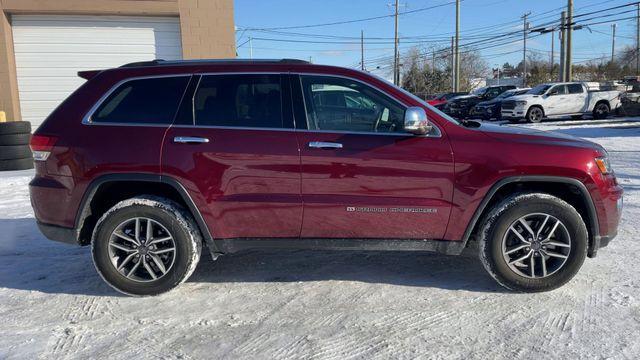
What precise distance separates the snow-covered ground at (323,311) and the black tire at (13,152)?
18.8 feet

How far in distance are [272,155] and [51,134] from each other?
1791 mm

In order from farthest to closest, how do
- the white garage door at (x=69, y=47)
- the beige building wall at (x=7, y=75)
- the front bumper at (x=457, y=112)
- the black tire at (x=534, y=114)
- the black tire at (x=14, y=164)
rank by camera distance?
the front bumper at (x=457, y=112), the black tire at (x=534, y=114), the white garage door at (x=69, y=47), the beige building wall at (x=7, y=75), the black tire at (x=14, y=164)

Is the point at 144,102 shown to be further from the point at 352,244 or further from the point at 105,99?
the point at 352,244

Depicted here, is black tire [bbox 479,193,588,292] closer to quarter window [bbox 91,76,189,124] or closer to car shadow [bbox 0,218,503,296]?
car shadow [bbox 0,218,503,296]

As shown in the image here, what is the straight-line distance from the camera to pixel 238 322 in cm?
357

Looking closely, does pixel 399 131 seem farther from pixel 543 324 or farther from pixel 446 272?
pixel 543 324

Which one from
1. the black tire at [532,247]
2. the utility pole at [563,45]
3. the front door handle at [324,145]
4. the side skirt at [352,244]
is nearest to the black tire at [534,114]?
the utility pole at [563,45]

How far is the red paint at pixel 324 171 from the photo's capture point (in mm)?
3807

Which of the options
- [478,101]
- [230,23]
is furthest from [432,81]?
[230,23]

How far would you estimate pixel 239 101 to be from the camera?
4016 mm

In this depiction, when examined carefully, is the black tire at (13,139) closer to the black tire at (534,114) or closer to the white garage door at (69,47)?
the white garage door at (69,47)

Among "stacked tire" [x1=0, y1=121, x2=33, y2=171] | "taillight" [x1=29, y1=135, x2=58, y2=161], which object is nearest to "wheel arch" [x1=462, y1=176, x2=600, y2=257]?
"taillight" [x1=29, y1=135, x2=58, y2=161]

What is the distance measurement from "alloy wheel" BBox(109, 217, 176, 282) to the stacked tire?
7.18 metres

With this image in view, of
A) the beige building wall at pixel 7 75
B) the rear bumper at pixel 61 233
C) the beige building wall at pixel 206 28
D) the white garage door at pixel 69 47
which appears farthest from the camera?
the beige building wall at pixel 206 28
